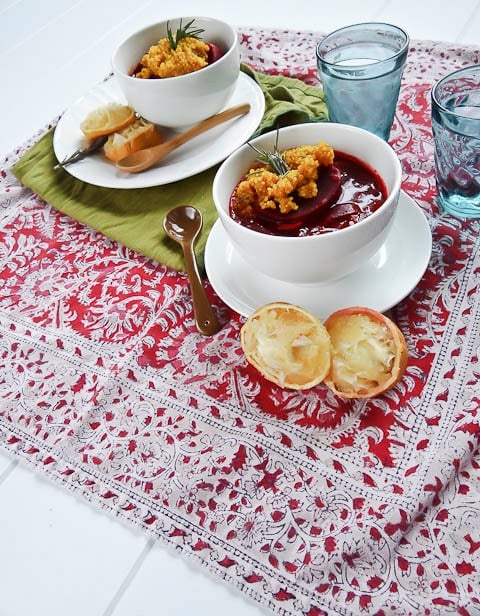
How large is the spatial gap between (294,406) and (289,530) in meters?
0.14

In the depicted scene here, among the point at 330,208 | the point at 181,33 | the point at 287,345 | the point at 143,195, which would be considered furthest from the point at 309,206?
the point at 181,33

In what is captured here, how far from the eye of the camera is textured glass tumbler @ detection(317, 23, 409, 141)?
0.97m

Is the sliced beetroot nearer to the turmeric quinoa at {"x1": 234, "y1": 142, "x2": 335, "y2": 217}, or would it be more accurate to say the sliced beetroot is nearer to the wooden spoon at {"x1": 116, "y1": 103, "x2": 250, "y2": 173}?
the turmeric quinoa at {"x1": 234, "y1": 142, "x2": 335, "y2": 217}

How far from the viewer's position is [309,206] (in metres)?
0.76

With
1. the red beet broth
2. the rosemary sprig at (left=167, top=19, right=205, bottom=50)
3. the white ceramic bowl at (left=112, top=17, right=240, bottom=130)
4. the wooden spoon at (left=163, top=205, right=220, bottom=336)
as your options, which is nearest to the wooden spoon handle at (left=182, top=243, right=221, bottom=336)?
the wooden spoon at (left=163, top=205, right=220, bottom=336)

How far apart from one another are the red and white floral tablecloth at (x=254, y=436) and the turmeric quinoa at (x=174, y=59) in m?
0.31

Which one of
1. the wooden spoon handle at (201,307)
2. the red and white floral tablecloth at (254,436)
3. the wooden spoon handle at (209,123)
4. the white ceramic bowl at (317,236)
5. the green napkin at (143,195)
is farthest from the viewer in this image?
the wooden spoon handle at (209,123)

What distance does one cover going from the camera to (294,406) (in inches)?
28.6

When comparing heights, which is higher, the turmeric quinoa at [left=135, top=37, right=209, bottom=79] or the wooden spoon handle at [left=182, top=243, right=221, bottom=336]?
the turmeric quinoa at [left=135, top=37, right=209, bottom=79]

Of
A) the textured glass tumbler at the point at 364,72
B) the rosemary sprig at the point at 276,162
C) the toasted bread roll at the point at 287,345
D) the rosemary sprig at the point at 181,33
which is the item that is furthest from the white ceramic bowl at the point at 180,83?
the toasted bread roll at the point at 287,345

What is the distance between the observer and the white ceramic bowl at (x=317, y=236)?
0.71 meters

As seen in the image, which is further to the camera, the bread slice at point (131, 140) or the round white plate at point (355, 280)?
the bread slice at point (131, 140)

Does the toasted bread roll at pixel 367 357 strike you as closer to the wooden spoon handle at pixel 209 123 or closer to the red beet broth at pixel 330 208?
the red beet broth at pixel 330 208

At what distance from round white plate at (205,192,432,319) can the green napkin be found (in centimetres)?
8
